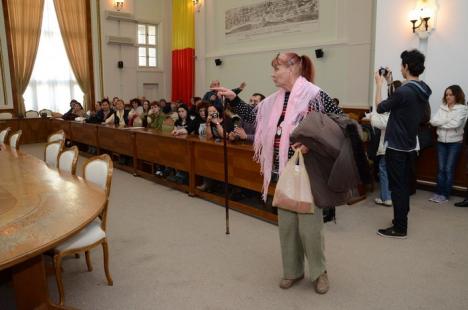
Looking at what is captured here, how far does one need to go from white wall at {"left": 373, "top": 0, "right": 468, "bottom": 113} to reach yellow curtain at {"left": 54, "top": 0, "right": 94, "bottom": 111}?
25.9ft

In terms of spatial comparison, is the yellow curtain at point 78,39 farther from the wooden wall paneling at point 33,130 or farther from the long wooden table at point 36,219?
the long wooden table at point 36,219

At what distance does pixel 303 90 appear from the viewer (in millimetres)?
2225

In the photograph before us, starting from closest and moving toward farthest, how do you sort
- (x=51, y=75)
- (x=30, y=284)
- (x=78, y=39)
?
(x=30, y=284)
(x=51, y=75)
(x=78, y=39)

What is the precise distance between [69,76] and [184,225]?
825cm

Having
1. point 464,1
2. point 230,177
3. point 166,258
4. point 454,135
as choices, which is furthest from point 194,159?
point 464,1

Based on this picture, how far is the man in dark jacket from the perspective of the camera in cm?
309

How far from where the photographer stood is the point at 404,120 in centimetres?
315

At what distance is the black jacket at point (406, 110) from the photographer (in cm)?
308

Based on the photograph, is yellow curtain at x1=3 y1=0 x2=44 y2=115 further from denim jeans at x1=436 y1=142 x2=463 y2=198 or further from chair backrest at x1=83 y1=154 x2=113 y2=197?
denim jeans at x1=436 y1=142 x2=463 y2=198

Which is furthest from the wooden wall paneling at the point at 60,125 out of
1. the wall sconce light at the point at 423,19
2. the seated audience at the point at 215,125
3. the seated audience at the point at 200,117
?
the wall sconce light at the point at 423,19

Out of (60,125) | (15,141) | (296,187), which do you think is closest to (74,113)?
Result: (60,125)

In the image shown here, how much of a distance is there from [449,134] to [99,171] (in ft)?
12.3

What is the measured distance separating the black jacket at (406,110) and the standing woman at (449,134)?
52.3 inches

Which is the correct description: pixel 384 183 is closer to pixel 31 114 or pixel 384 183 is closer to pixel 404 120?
pixel 404 120
